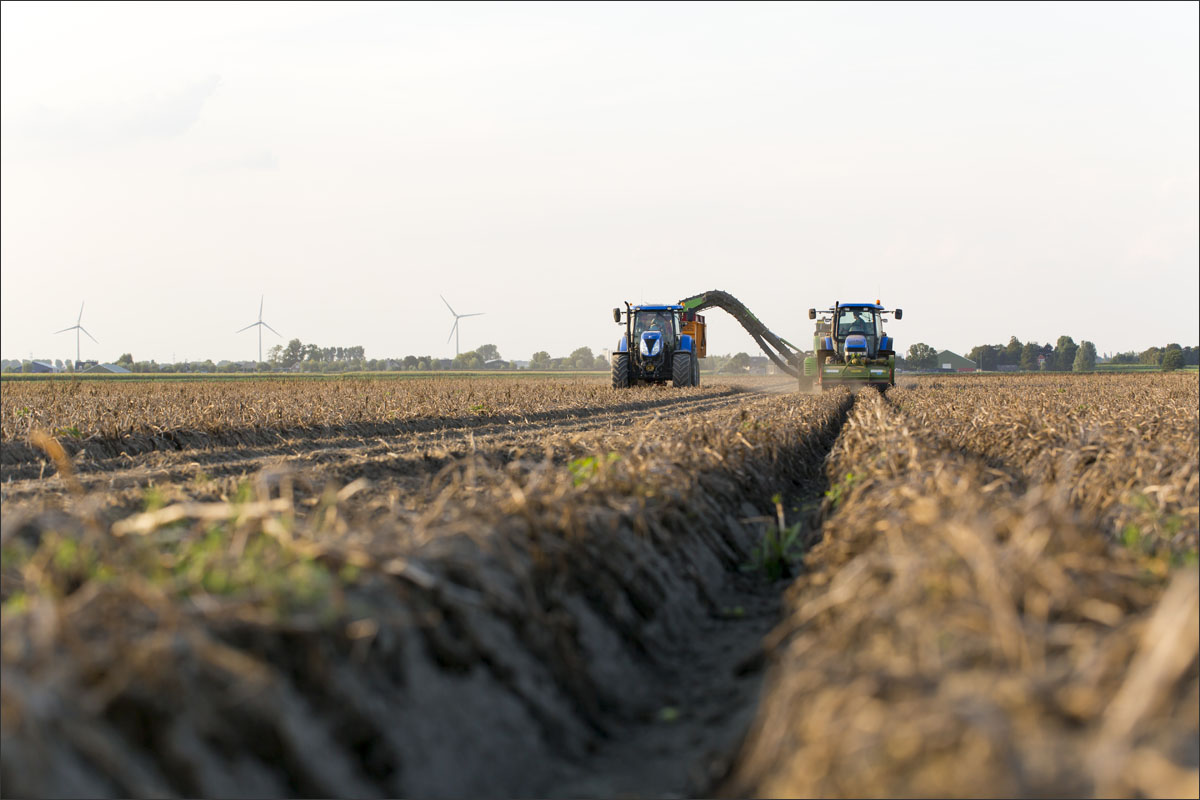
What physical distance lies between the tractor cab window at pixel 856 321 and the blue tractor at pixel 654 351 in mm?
5034

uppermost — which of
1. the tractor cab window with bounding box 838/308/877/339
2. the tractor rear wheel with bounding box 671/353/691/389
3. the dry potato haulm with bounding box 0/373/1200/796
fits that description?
the tractor cab window with bounding box 838/308/877/339

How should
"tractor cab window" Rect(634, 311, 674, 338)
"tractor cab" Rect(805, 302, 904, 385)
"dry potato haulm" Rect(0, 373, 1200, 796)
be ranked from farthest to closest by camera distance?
"tractor cab window" Rect(634, 311, 674, 338) < "tractor cab" Rect(805, 302, 904, 385) < "dry potato haulm" Rect(0, 373, 1200, 796)

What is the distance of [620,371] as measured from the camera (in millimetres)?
31688

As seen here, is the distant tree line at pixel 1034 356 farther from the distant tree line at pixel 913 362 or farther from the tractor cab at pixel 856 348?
the tractor cab at pixel 856 348

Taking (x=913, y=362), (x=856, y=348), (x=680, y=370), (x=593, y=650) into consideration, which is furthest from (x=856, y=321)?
A: (x=913, y=362)

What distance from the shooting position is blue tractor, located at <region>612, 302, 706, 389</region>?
31.7 metres

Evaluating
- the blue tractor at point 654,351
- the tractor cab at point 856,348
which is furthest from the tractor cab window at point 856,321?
the blue tractor at point 654,351

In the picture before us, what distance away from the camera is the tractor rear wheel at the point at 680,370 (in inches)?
1259

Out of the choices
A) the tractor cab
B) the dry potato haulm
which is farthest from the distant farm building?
the dry potato haulm

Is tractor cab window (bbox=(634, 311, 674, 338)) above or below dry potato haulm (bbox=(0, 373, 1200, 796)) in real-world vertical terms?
above

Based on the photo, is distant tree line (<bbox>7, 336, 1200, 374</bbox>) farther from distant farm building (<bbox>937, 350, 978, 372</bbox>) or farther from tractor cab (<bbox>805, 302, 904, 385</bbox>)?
tractor cab (<bbox>805, 302, 904, 385</bbox>)

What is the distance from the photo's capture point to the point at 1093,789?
2.22 metres

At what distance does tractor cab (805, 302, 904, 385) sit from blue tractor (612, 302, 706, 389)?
14.7 feet

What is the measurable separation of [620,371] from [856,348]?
7.57 m
